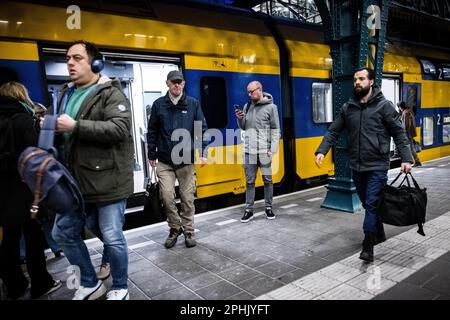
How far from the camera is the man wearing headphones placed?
239 centimetres

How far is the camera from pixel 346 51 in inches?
203

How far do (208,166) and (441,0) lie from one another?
844cm

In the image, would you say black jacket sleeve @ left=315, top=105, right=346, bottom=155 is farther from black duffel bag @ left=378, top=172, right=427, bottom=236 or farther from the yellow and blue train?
the yellow and blue train

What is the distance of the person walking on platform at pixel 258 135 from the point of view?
4.77 metres

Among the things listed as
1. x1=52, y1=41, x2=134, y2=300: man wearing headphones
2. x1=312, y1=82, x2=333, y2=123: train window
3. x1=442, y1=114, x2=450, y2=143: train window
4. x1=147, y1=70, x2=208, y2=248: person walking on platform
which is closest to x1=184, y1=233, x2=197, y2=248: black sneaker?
x1=147, y1=70, x2=208, y2=248: person walking on platform

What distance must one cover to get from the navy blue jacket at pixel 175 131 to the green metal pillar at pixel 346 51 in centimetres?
243

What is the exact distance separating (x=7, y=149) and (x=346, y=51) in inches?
180

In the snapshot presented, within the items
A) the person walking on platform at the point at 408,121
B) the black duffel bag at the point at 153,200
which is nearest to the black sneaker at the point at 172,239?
the black duffel bag at the point at 153,200

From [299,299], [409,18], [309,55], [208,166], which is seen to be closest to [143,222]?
[208,166]

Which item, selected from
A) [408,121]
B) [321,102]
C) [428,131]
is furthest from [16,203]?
[428,131]

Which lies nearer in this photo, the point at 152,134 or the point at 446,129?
the point at 152,134

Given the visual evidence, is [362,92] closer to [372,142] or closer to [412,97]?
[372,142]

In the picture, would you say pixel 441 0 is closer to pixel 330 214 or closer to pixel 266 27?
pixel 266 27

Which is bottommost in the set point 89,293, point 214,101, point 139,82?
point 89,293
